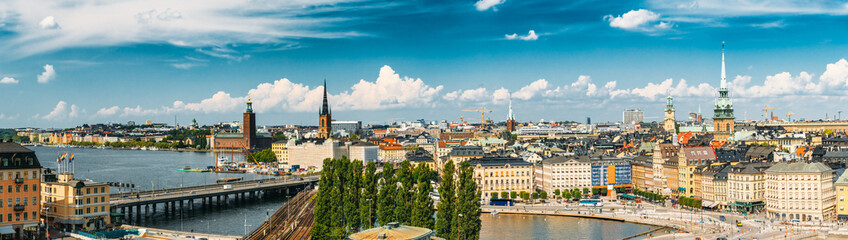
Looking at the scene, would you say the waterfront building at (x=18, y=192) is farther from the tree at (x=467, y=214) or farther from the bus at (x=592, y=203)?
the bus at (x=592, y=203)

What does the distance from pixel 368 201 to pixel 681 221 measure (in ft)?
112

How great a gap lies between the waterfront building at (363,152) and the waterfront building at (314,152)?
7.59ft

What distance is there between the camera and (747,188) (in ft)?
285

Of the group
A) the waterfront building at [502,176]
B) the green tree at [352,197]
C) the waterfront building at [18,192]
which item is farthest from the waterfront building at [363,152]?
the waterfront building at [18,192]

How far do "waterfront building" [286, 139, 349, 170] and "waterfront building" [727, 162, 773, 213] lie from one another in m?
103

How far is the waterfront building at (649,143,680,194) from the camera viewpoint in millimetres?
104562

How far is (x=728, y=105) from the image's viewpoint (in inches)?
7205

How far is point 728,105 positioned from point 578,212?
107995 mm

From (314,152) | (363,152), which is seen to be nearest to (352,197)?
(363,152)

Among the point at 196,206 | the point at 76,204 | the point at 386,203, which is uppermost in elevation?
the point at 76,204

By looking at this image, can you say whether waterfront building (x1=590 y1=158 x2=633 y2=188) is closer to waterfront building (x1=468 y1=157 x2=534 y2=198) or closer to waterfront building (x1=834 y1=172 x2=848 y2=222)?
waterfront building (x1=468 y1=157 x2=534 y2=198)

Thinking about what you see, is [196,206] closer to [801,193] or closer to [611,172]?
[611,172]

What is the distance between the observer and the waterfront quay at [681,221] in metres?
71.2

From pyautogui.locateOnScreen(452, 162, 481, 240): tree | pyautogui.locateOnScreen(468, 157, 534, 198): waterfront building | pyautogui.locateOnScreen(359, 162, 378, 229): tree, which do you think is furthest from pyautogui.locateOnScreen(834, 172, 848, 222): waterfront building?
pyautogui.locateOnScreen(359, 162, 378, 229): tree
